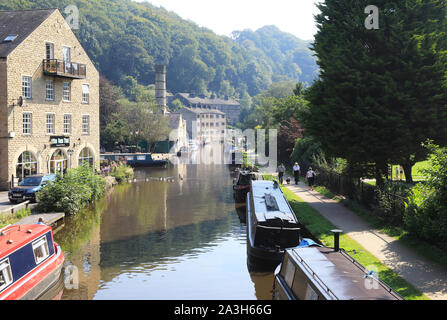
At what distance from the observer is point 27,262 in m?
11.9

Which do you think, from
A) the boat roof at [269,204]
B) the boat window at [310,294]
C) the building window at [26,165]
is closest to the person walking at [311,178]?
the boat roof at [269,204]

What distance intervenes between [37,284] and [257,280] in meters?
6.35

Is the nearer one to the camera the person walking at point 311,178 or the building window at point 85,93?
the person walking at point 311,178

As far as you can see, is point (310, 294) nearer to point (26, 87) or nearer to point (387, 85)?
point (387, 85)

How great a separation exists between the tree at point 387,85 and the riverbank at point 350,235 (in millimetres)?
3174

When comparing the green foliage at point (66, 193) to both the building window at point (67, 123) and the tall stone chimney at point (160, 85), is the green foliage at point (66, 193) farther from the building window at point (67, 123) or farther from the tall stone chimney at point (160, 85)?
the tall stone chimney at point (160, 85)

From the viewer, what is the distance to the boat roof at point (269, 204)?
15971mm

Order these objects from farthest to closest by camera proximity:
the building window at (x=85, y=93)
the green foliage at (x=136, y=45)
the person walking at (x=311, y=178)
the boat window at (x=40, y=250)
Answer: the green foliage at (x=136, y=45), the building window at (x=85, y=93), the person walking at (x=311, y=178), the boat window at (x=40, y=250)

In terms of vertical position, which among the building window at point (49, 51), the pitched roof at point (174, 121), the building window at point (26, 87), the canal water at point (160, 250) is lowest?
the canal water at point (160, 250)

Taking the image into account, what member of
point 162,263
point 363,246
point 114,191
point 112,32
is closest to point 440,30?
point 363,246

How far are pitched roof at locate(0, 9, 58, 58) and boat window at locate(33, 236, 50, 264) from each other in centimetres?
1937

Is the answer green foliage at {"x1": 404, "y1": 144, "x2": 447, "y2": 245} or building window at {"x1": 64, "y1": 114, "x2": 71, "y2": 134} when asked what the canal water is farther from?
building window at {"x1": 64, "y1": 114, "x2": 71, "y2": 134}

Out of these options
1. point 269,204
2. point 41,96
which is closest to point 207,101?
point 41,96

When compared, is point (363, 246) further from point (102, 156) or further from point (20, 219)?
point (102, 156)
